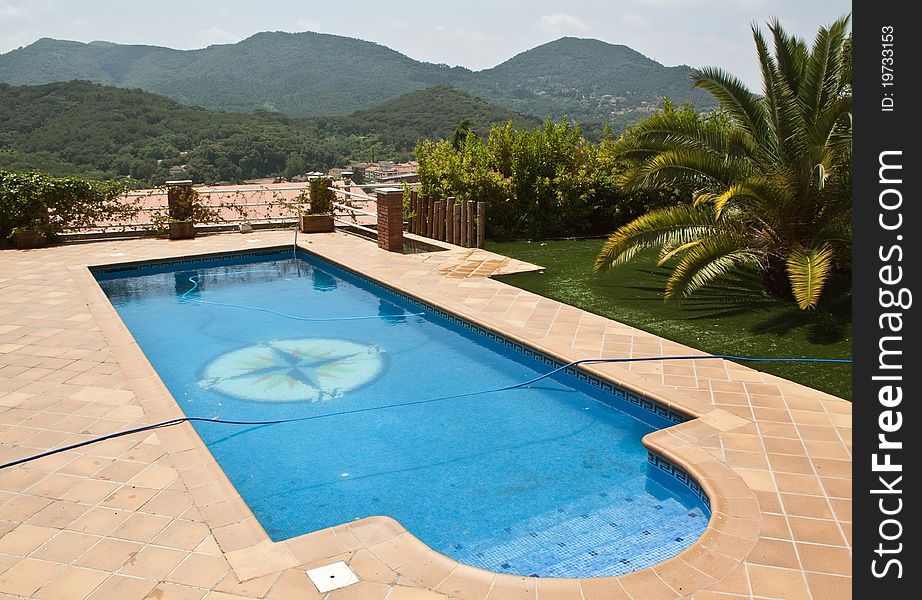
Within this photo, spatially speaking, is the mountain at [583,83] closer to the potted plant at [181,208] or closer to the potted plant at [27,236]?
the potted plant at [181,208]

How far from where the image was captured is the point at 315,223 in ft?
49.8

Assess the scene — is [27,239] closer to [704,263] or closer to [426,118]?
[704,263]

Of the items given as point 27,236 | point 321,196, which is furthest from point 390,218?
point 27,236

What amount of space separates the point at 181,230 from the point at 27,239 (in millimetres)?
2681

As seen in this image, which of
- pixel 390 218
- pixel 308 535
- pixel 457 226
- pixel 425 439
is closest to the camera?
pixel 308 535

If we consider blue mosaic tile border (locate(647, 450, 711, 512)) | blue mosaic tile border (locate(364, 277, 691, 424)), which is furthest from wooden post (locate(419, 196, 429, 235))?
blue mosaic tile border (locate(647, 450, 711, 512))

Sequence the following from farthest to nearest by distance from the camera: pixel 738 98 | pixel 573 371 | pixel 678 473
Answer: pixel 738 98, pixel 573 371, pixel 678 473

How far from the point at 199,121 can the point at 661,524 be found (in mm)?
44025

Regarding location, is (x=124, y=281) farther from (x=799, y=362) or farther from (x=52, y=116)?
(x=52, y=116)

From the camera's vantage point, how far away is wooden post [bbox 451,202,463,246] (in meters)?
13.0

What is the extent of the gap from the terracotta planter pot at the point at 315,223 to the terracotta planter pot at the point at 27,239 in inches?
191

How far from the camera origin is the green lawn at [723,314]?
674 cm

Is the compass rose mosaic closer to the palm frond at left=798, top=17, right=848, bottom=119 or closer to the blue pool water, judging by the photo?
the blue pool water

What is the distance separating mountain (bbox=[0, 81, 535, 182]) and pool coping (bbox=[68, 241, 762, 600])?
28338mm
